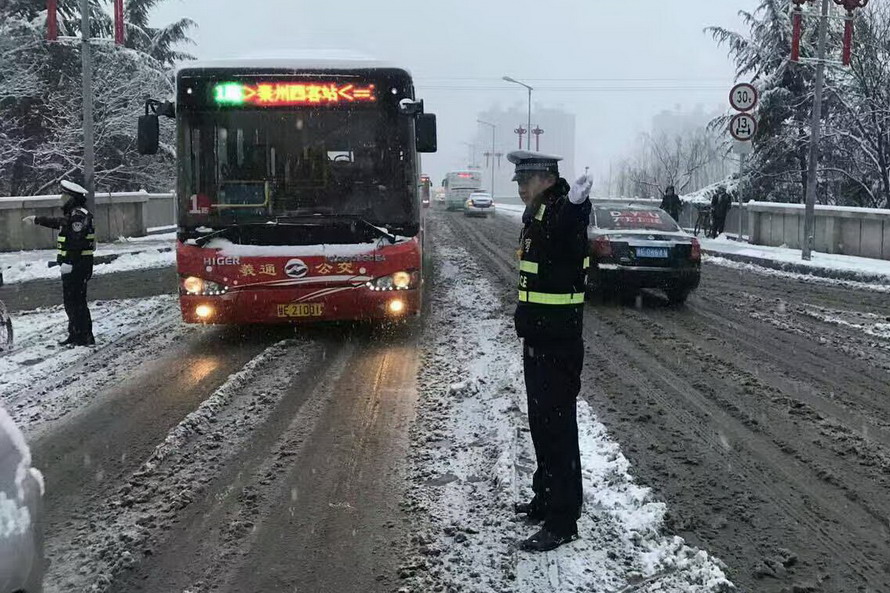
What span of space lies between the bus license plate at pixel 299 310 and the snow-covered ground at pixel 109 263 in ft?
29.6

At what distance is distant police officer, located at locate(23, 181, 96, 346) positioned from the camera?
8.23 m

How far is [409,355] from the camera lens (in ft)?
26.1

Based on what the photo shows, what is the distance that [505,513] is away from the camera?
13.3 ft

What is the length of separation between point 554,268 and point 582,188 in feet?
1.40

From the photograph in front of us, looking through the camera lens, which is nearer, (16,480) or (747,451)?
(16,480)

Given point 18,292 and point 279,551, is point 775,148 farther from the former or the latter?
point 279,551

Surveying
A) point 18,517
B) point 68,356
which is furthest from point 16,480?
point 68,356

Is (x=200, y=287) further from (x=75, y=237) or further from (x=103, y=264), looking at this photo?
(x=103, y=264)

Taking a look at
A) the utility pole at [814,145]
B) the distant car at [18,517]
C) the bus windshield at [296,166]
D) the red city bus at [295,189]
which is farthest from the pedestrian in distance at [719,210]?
the distant car at [18,517]

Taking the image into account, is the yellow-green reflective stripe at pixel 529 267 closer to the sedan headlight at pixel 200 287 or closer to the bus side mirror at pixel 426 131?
the bus side mirror at pixel 426 131

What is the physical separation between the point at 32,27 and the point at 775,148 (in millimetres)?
26914

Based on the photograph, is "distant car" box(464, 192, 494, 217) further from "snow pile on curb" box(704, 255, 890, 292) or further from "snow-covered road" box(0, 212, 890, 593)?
"snow-covered road" box(0, 212, 890, 593)

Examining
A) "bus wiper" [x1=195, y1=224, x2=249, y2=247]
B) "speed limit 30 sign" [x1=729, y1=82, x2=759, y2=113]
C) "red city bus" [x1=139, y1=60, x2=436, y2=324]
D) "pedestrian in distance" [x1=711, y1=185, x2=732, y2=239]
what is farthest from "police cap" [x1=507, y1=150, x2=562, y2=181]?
"pedestrian in distance" [x1=711, y1=185, x2=732, y2=239]

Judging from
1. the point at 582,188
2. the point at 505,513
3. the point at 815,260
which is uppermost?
the point at 582,188
